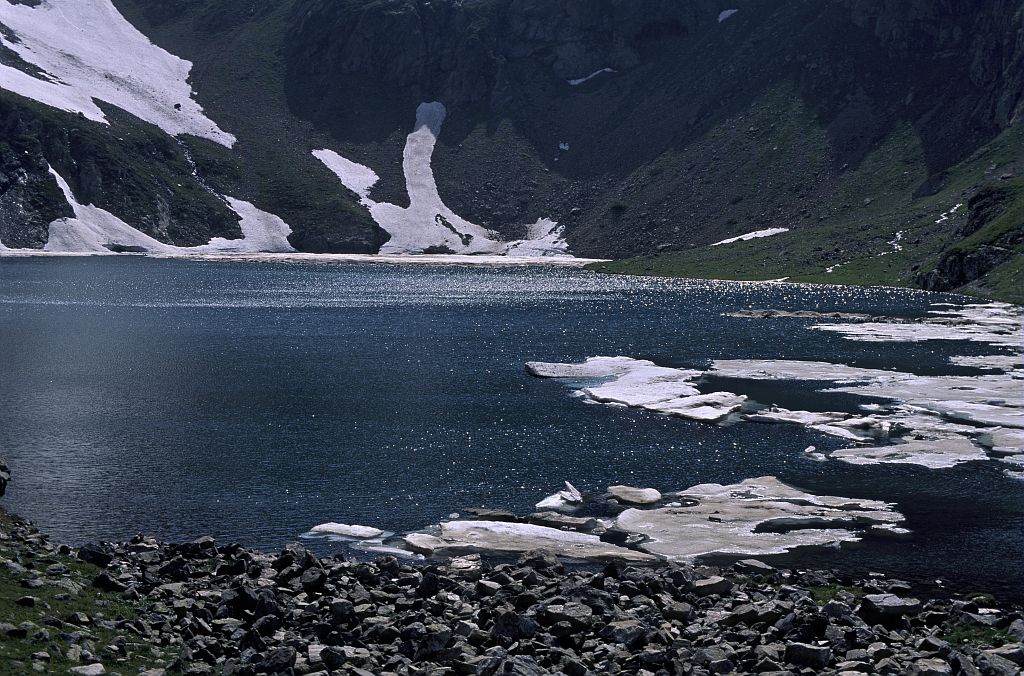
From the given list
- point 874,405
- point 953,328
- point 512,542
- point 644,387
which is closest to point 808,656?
point 512,542

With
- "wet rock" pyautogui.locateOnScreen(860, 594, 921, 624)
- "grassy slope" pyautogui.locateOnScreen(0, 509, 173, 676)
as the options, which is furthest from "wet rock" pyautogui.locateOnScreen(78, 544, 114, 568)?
"wet rock" pyautogui.locateOnScreen(860, 594, 921, 624)

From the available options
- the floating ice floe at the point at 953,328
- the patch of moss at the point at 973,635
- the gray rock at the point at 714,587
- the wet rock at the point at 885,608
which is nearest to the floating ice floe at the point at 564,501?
the gray rock at the point at 714,587

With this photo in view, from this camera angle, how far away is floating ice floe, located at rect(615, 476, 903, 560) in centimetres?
4309

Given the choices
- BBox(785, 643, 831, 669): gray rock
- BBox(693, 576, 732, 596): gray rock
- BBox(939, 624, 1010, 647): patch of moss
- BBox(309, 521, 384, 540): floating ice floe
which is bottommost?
BBox(309, 521, 384, 540): floating ice floe

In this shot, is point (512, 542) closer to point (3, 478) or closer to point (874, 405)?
point (3, 478)

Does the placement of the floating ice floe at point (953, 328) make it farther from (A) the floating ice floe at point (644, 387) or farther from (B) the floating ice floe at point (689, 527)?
(B) the floating ice floe at point (689, 527)

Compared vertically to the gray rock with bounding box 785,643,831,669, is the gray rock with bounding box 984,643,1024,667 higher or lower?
lower

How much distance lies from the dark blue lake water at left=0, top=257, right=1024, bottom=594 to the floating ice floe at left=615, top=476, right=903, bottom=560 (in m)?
1.92

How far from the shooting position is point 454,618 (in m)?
32.2

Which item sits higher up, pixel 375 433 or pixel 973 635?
pixel 973 635

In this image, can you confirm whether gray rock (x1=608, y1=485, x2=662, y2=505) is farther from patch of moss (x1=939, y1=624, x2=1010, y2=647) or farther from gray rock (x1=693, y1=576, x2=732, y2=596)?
patch of moss (x1=939, y1=624, x2=1010, y2=647)

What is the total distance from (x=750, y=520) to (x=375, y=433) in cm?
2547

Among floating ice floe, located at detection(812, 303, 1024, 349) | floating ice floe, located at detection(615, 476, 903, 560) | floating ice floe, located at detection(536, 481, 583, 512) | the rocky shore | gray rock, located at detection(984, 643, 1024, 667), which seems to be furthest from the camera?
floating ice floe, located at detection(812, 303, 1024, 349)

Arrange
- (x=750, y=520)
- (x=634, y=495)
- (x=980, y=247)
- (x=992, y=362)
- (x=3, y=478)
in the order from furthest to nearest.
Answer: (x=980, y=247) < (x=992, y=362) < (x=634, y=495) < (x=750, y=520) < (x=3, y=478)
